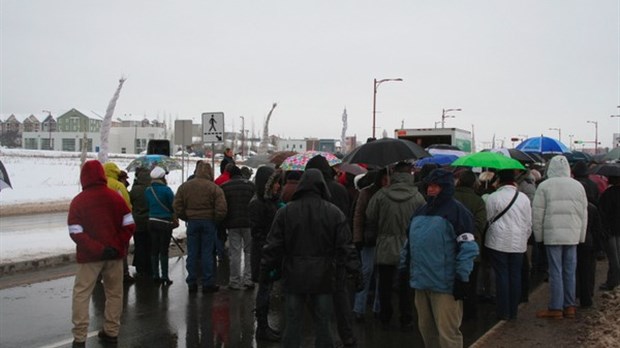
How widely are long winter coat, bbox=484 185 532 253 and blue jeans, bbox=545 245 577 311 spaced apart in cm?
51

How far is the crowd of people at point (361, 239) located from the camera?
5.29 m

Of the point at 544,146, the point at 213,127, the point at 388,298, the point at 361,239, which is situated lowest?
the point at 388,298

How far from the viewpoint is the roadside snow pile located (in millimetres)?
6125

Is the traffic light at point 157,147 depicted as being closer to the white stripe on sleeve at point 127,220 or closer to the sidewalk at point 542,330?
the white stripe on sleeve at point 127,220

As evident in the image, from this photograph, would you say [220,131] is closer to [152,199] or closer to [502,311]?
[152,199]

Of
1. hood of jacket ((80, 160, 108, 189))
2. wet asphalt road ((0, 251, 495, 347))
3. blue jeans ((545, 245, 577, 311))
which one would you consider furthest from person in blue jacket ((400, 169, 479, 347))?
hood of jacket ((80, 160, 108, 189))

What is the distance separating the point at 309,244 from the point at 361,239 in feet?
8.28

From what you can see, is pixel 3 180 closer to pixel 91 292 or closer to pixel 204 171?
pixel 91 292

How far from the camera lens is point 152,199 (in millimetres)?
9531

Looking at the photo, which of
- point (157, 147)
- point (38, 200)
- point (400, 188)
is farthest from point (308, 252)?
point (38, 200)

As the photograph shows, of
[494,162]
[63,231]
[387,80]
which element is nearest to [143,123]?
[387,80]

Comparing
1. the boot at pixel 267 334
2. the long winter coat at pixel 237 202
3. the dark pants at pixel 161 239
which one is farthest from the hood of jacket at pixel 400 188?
the dark pants at pixel 161 239

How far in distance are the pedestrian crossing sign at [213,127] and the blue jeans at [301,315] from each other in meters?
10.0

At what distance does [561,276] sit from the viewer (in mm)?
7582
